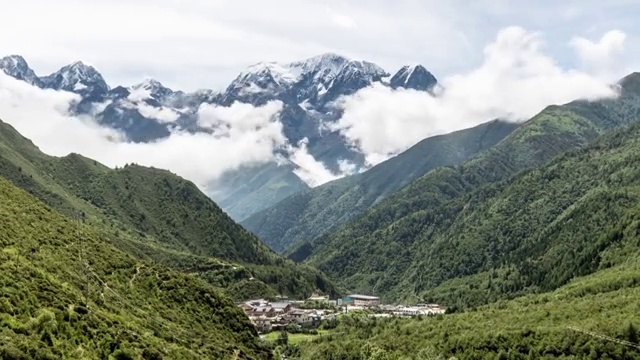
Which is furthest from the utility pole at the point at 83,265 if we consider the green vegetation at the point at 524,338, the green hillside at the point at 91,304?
the green vegetation at the point at 524,338

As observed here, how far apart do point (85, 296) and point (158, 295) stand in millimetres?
25711

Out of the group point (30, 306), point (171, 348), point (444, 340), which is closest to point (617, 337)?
point (444, 340)

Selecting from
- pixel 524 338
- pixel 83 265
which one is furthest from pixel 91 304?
pixel 524 338

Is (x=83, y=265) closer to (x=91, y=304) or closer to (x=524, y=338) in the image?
(x=91, y=304)

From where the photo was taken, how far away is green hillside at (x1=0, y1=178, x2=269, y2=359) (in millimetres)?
64562

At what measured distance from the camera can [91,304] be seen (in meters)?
80.9

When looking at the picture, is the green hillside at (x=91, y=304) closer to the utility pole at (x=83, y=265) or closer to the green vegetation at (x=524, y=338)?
the utility pole at (x=83, y=265)

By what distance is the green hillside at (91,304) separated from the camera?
64.6 m

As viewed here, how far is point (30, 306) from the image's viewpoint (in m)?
67.2

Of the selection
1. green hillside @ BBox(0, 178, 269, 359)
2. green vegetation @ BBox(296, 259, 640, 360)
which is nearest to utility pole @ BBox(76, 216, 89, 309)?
green hillside @ BBox(0, 178, 269, 359)

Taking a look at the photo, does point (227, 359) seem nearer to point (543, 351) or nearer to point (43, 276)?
point (43, 276)

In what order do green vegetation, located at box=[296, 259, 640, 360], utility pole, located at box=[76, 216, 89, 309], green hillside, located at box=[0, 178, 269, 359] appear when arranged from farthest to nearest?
green vegetation, located at box=[296, 259, 640, 360] → utility pole, located at box=[76, 216, 89, 309] → green hillside, located at box=[0, 178, 269, 359]

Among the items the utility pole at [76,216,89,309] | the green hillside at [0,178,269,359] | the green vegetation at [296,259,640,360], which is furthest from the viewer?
the green vegetation at [296,259,640,360]

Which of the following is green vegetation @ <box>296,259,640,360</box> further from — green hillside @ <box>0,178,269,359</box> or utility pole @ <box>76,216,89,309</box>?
utility pole @ <box>76,216,89,309</box>
